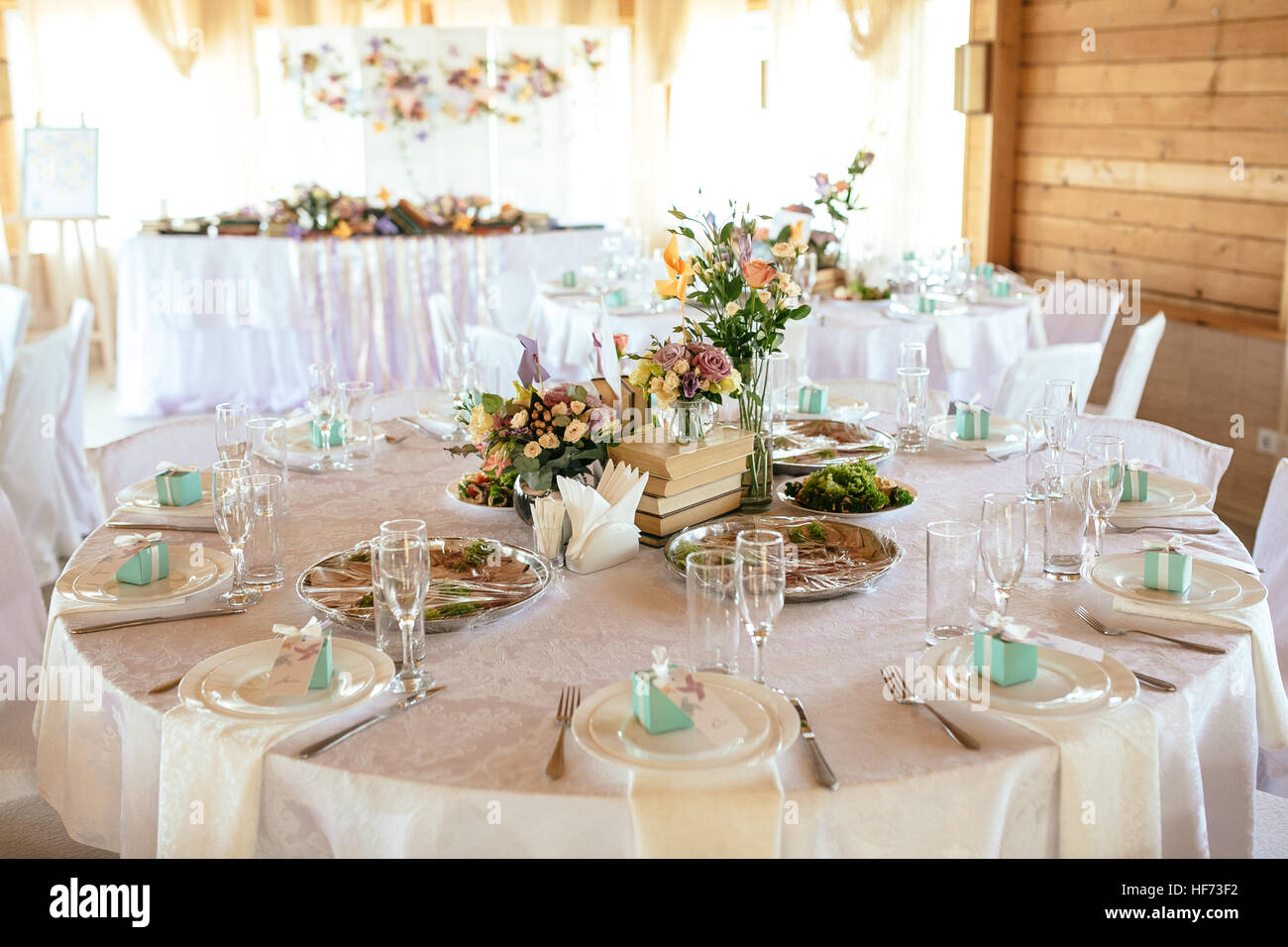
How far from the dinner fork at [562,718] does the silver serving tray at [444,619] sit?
0.24 meters

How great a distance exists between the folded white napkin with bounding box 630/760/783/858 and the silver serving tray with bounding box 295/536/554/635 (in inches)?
19.8

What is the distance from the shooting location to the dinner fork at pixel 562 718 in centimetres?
136

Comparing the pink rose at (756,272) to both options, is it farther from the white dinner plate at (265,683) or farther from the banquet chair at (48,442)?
the banquet chair at (48,442)

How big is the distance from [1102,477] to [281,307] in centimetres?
515

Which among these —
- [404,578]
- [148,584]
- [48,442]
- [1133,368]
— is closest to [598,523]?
[404,578]

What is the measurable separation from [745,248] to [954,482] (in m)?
0.73

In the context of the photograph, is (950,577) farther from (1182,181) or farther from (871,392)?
(1182,181)

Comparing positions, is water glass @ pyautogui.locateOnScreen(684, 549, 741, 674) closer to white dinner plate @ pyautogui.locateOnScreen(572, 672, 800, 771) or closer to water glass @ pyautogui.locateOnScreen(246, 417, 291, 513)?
white dinner plate @ pyautogui.locateOnScreen(572, 672, 800, 771)

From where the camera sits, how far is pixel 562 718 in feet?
4.87

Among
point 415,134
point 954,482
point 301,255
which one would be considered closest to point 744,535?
point 954,482

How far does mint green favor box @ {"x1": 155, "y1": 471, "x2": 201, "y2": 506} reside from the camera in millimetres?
2297

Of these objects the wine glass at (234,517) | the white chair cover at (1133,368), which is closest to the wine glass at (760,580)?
the wine glass at (234,517)

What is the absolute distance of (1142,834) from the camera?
1.47 meters

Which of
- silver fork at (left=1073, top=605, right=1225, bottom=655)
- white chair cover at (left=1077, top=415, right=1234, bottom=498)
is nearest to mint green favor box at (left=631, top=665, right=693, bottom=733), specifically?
silver fork at (left=1073, top=605, right=1225, bottom=655)
